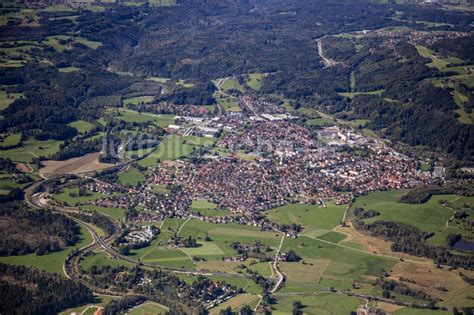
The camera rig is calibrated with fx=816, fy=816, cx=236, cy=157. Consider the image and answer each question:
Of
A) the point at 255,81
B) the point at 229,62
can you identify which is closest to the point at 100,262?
the point at 255,81

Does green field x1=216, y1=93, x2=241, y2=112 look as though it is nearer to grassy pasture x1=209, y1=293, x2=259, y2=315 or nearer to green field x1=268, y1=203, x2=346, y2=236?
green field x1=268, y1=203, x2=346, y2=236

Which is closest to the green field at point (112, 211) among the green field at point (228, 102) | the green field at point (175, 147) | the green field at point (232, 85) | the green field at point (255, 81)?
the green field at point (175, 147)

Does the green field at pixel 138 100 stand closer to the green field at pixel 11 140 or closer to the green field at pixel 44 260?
the green field at pixel 11 140

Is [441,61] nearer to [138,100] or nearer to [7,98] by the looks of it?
[138,100]

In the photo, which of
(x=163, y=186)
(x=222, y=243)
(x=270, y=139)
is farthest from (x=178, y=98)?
(x=222, y=243)

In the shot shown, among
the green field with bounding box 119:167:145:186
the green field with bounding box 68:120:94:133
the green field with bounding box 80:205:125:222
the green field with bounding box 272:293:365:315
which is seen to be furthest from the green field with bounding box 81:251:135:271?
the green field with bounding box 68:120:94:133

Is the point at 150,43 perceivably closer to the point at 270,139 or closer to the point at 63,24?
the point at 63,24
